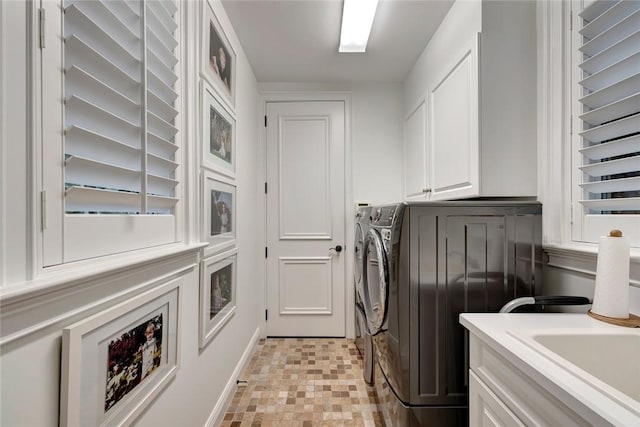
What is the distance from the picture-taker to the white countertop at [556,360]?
57 centimetres

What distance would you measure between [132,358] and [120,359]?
67mm

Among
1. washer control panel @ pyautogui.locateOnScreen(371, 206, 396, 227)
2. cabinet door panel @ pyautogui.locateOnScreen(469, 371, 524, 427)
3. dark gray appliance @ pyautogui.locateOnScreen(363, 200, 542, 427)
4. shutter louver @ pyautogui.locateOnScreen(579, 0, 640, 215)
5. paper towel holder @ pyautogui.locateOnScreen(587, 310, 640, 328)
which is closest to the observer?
cabinet door panel @ pyautogui.locateOnScreen(469, 371, 524, 427)

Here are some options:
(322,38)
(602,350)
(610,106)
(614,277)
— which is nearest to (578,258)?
(614,277)

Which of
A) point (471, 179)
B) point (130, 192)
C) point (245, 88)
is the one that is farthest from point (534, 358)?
point (245, 88)

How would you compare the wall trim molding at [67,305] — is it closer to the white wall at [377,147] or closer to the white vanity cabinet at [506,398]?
the white vanity cabinet at [506,398]

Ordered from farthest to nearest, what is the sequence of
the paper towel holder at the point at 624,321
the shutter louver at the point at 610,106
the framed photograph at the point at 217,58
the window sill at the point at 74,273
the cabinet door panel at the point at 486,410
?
the framed photograph at the point at 217,58 → the shutter louver at the point at 610,106 → the paper towel holder at the point at 624,321 → the cabinet door panel at the point at 486,410 → the window sill at the point at 74,273

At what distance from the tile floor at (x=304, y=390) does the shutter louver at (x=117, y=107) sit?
1.46 metres

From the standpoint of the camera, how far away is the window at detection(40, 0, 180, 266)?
27.0 inches

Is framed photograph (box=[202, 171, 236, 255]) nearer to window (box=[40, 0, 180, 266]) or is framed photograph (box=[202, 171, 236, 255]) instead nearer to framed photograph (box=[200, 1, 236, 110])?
window (box=[40, 0, 180, 266])

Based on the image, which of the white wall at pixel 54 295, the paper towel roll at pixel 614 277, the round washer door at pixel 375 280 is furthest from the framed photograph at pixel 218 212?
the paper towel roll at pixel 614 277

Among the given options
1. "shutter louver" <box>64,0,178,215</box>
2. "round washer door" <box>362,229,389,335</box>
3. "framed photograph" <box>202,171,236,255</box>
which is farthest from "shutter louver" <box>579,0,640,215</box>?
"framed photograph" <box>202,171,236,255</box>

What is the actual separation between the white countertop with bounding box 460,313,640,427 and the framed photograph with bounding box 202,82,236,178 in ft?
4.68

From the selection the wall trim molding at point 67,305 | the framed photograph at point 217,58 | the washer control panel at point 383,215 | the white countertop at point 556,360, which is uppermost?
the framed photograph at point 217,58

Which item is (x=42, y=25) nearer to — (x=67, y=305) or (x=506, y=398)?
(x=67, y=305)
